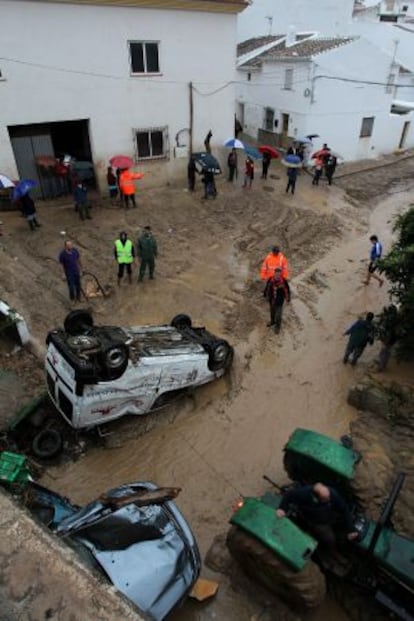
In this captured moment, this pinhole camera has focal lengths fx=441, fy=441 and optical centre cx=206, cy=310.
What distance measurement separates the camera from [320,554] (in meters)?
5.14

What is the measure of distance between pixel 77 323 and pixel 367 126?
21919 millimetres

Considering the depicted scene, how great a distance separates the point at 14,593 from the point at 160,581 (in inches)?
76.7

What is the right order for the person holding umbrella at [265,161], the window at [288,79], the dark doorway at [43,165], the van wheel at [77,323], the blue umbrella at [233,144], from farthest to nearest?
1. the window at [288,79]
2. the person holding umbrella at [265,161]
3. the blue umbrella at [233,144]
4. the dark doorway at [43,165]
5. the van wheel at [77,323]

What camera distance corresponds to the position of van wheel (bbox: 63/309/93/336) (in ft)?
A: 23.5

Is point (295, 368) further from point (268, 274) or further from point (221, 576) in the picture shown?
point (221, 576)

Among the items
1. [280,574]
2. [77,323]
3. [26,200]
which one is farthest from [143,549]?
[26,200]

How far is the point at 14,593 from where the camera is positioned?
286 centimetres

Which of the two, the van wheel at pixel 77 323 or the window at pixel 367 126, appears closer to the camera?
the van wheel at pixel 77 323

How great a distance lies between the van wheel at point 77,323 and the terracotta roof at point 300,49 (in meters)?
18.4

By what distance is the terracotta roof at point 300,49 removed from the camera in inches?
807

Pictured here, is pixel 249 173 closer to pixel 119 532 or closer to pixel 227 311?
pixel 227 311

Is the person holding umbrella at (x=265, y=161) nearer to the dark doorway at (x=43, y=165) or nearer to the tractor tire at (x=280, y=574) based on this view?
the dark doorway at (x=43, y=165)

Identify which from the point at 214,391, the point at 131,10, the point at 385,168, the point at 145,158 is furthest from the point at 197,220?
the point at 385,168

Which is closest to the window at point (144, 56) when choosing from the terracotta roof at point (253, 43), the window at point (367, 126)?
the window at point (367, 126)
